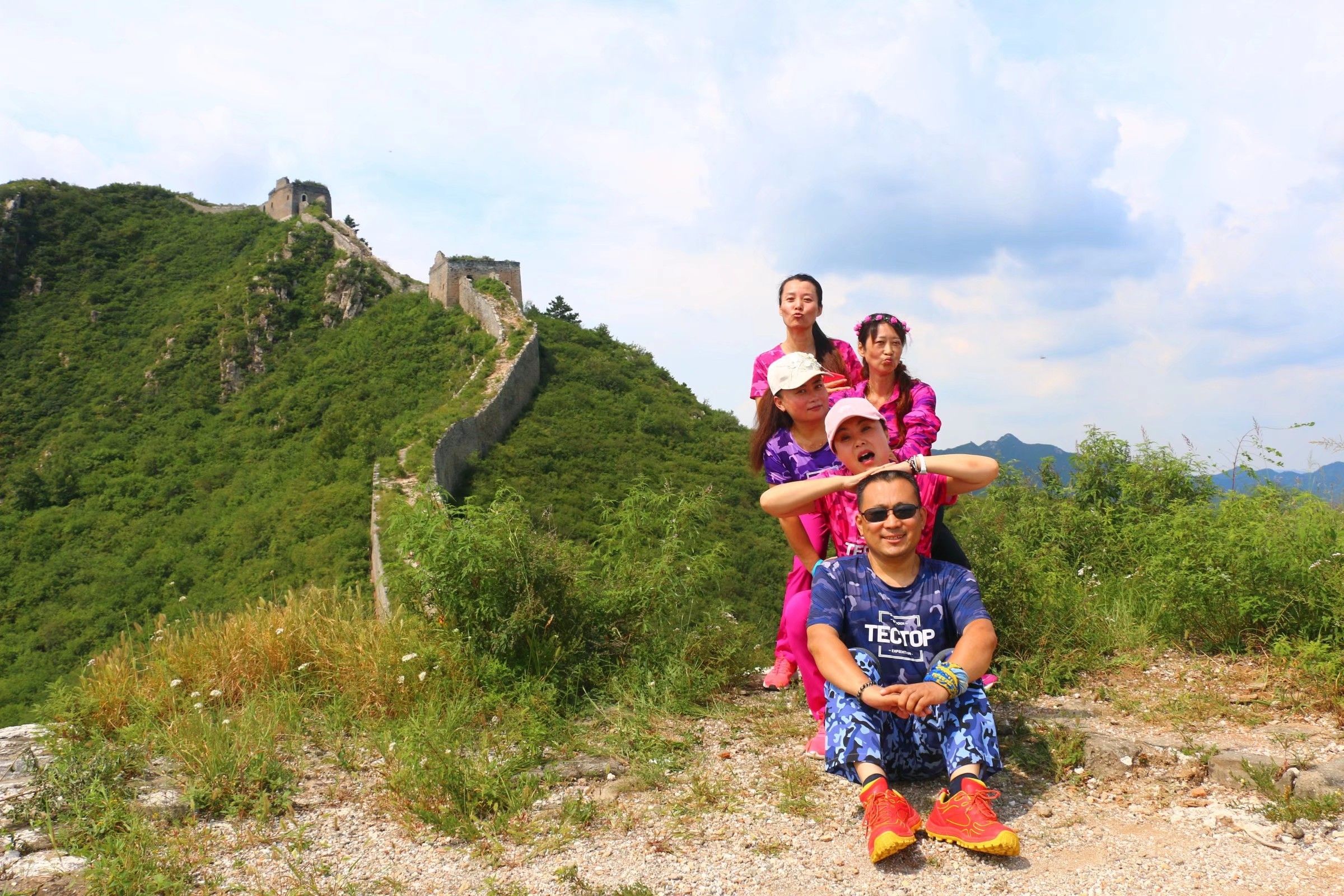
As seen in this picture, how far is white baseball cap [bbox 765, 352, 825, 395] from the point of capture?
11.4 ft

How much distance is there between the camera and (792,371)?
3500mm

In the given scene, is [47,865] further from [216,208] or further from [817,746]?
[216,208]

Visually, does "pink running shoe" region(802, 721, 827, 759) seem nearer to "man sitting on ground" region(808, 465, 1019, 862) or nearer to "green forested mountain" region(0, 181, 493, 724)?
"man sitting on ground" region(808, 465, 1019, 862)

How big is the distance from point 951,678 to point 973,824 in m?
0.44

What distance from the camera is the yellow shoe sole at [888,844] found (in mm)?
2615

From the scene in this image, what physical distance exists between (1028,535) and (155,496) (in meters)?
27.2

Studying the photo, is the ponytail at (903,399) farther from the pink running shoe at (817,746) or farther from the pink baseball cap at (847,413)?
the pink running shoe at (817,746)

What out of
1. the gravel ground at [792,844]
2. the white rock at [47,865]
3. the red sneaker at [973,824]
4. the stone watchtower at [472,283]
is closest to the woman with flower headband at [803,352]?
the gravel ground at [792,844]

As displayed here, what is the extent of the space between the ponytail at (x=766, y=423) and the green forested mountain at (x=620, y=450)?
458 inches

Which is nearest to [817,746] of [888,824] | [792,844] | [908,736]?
[908,736]

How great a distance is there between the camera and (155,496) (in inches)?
1043

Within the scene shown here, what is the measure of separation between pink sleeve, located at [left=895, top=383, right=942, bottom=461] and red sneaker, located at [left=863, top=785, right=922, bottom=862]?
4.28 ft

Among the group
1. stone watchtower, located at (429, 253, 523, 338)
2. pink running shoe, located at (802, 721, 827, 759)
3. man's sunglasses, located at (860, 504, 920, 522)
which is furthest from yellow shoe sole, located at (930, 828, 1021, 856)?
stone watchtower, located at (429, 253, 523, 338)

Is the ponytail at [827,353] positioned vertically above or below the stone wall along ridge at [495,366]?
below
